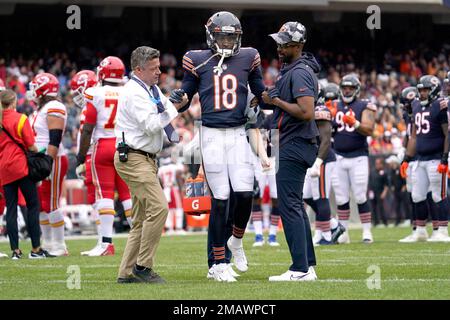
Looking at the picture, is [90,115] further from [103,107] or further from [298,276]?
[298,276]

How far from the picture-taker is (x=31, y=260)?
499 inches

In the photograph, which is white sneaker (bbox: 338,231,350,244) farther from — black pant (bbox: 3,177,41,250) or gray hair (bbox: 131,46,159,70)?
gray hair (bbox: 131,46,159,70)

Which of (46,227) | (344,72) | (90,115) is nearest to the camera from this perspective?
(90,115)

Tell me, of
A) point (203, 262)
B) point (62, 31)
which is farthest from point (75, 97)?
point (62, 31)

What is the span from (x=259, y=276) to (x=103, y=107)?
4076 millimetres

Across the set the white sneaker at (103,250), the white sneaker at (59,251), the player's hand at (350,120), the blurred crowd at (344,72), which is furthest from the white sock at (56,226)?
the blurred crowd at (344,72)

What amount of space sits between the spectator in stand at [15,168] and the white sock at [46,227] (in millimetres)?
724

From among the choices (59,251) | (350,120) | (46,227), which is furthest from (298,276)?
(350,120)

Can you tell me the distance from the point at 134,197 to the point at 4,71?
17431 mm

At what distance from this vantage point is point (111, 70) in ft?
43.5

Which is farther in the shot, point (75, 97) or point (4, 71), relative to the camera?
point (4, 71)

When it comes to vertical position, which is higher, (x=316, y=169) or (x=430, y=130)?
(x=430, y=130)

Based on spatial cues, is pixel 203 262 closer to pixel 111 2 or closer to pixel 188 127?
pixel 188 127

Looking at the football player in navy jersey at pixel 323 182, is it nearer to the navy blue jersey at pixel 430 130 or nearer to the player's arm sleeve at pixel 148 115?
the navy blue jersey at pixel 430 130
